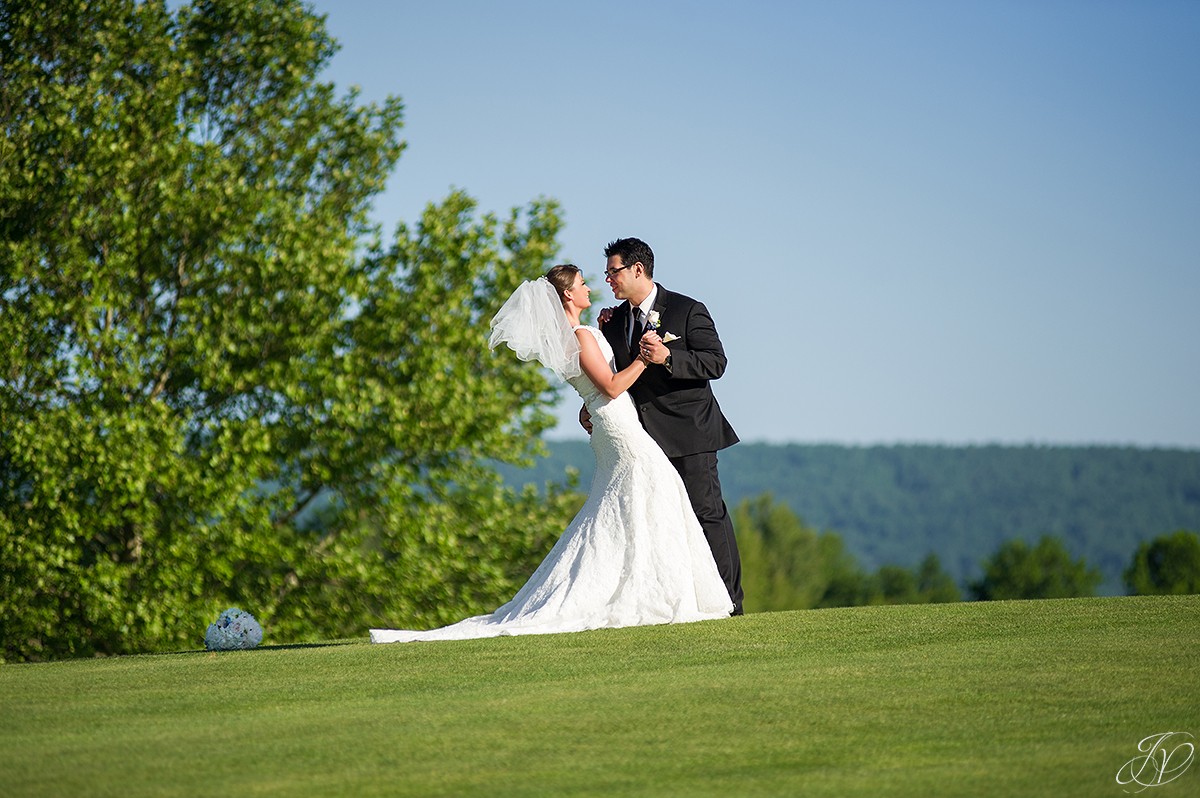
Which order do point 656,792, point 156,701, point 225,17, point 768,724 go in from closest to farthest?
point 656,792, point 768,724, point 156,701, point 225,17

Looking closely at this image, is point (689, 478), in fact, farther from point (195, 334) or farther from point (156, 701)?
point (195, 334)

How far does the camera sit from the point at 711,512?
10.1m

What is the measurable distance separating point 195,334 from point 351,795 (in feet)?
56.6

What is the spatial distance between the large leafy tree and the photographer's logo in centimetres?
1609

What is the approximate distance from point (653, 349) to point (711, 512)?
1.35 m

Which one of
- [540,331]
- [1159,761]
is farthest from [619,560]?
[1159,761]

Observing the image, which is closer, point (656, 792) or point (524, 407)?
point (656, 792)

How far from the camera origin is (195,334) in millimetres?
20891

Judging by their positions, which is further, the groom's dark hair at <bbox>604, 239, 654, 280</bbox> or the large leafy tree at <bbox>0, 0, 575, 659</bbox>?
the large leafy tree at <bbox>0, 0, 575, 659</bbox>

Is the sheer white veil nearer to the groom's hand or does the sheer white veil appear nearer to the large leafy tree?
the groom's hand

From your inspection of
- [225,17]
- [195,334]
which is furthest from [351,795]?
[225,17]

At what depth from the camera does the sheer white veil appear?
9672mm

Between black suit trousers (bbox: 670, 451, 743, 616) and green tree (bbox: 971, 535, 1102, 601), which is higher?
black suit trousers (bbox: 670, 451, 743, 616)

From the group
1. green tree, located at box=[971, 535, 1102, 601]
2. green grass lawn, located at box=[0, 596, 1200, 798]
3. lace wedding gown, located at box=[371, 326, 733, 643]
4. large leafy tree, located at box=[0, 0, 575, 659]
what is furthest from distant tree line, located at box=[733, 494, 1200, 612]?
green grass lawn, located at box=[0, 596, 1200, 798]
